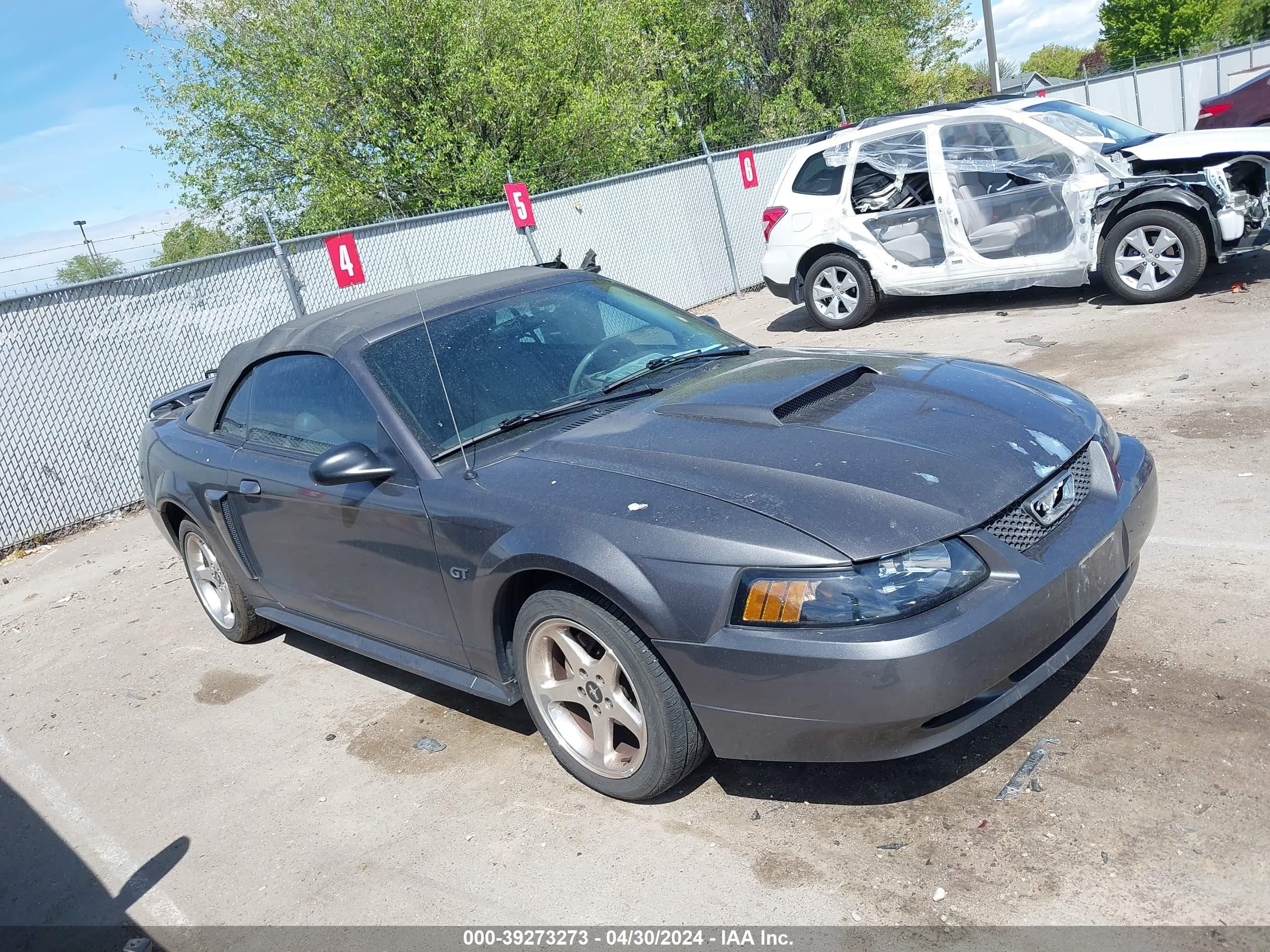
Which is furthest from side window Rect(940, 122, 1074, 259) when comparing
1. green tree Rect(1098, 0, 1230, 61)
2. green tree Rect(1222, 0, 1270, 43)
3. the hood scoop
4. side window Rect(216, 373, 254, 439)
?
green tree Rect(1222, 0, 1270, 43)

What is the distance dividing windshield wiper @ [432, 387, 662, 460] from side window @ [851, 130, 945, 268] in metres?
6.72

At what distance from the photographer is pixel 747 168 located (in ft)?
51.9

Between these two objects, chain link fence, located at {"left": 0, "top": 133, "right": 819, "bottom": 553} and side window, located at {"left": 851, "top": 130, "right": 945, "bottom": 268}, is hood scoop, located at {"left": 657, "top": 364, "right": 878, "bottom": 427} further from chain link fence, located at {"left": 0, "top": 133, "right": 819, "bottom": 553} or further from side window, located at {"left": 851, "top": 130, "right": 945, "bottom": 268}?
side window, located at {"left": 851, "top": 130, "right": 945, "bottom": 268}

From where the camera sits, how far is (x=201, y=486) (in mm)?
4906

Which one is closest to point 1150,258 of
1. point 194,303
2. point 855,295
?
point 855,295

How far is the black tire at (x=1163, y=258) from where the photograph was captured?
27.8ft

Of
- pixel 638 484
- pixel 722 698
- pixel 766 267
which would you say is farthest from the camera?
pixel 766 267

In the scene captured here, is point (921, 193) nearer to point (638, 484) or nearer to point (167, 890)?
point (638, 484)

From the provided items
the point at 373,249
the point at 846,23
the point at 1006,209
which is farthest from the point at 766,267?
the point at 846,23

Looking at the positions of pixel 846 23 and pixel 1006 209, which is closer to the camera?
pixel 1006 209

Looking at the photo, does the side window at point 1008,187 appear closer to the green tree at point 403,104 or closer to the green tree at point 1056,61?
the green tree at point 403,104

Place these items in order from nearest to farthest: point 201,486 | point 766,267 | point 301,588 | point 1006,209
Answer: point 301,588, point 201,486, point 1006,209, point 766,267

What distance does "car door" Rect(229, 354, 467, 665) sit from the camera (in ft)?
11.9

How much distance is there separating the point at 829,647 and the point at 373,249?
9945 millimetres
